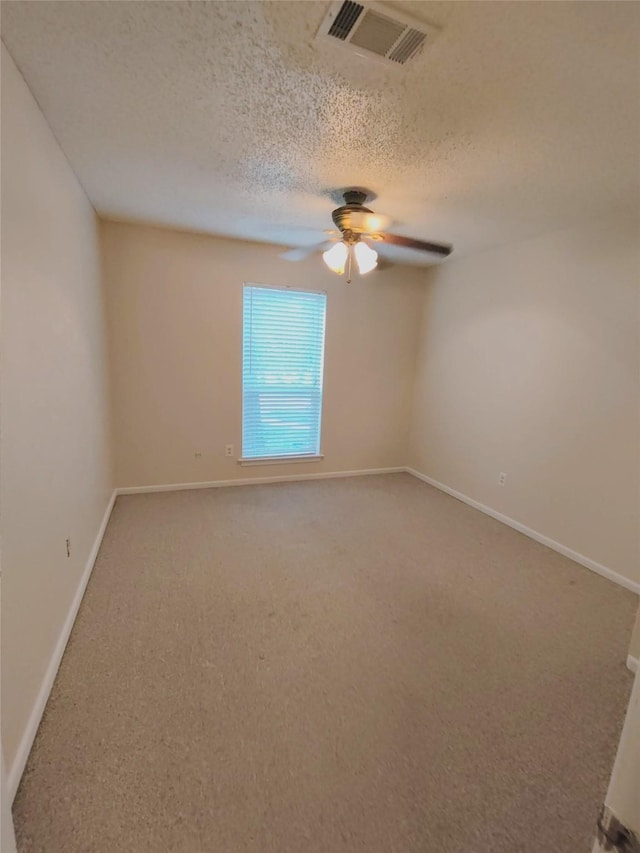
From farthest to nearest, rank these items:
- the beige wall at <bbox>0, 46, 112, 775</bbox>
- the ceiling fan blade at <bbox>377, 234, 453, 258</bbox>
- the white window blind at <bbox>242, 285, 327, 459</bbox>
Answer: the white window blind at <bbox>242, 285, 327, 459</bbox> < the ceiling fan blade at <bbox>377, 234, 453, 258</bbox> < the beige wall at <bbox>0, 46, 112, 775</bbox>

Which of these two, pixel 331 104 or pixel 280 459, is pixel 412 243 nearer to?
pixel 331 104

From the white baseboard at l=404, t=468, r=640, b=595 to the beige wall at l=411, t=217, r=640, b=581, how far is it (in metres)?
0.04

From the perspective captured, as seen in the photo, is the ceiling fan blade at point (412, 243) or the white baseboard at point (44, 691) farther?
the ceiling fan blade at point (412, 243)

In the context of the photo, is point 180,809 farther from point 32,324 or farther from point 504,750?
point 32,324

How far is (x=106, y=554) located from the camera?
253 cm

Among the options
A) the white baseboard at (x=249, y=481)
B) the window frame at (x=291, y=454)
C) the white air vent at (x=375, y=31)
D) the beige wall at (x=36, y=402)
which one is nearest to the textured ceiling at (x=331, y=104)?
the white air vent at (x=375, y=31)

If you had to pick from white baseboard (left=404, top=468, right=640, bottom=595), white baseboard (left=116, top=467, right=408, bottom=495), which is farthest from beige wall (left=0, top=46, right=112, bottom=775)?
white baseboard (left=404, top=468, right=640, bottom=595)

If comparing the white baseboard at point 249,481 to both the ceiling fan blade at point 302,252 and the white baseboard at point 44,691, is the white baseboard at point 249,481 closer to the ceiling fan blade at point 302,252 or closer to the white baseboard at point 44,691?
the white baseboard at point 44,691

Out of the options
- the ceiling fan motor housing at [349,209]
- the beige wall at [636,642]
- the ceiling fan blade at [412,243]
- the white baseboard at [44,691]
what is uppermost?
the ceiling fan motor housing at [349,209]

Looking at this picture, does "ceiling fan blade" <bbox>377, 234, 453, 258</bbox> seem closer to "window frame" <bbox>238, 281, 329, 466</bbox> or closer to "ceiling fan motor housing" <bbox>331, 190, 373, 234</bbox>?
"ceiling fan motor housing" <bbox>331, 190, 373, 234</bbox>

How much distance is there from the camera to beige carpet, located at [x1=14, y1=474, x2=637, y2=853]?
1146 millimetres

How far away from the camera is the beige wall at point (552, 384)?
2488mm

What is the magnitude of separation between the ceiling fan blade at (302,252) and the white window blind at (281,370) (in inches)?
12.2

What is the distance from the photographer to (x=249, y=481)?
397cm
